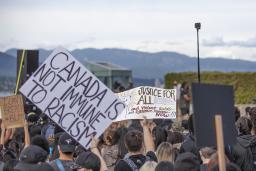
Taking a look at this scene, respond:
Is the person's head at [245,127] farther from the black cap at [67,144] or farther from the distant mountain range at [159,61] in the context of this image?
the distant mountain range at [159,61]

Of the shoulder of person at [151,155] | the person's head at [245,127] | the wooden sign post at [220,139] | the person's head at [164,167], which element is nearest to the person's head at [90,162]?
the person's head at [164,167]

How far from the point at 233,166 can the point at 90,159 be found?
1.33 meters

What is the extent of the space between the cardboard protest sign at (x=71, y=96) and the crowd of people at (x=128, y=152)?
246 mm

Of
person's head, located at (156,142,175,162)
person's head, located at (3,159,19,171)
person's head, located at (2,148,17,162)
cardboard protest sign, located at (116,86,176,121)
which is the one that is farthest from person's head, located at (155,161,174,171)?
cardboard protest sign, located at (116,86,176,121)

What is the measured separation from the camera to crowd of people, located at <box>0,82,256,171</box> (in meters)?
6.28

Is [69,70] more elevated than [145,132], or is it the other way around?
[69,70]

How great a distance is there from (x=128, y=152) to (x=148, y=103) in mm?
3154

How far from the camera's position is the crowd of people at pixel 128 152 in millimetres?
6277

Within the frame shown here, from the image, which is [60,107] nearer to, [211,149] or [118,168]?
[118,168]

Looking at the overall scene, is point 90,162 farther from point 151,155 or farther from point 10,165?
point 151,155

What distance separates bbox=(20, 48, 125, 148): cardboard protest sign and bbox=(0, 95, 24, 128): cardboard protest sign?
1777mm

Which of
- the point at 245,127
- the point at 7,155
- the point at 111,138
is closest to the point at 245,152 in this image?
the point at 245,127

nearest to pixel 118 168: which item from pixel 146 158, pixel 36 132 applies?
pixel 146 158

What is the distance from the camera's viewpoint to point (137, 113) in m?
10.2
